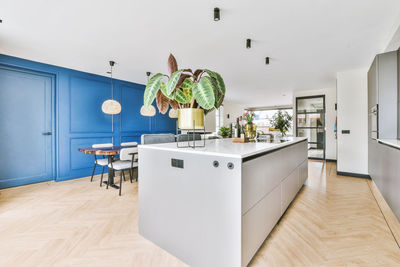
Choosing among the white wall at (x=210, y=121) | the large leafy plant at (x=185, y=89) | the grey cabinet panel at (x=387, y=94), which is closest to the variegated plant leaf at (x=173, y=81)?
the large leafy plant at (x=185, y=89)

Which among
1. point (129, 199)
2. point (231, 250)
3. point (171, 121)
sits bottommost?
point (129, 199)

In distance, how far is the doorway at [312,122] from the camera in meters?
6.26

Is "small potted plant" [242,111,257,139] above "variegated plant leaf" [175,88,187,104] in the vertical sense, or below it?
below

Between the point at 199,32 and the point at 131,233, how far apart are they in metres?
2.53

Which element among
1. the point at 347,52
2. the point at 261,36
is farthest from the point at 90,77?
the point at 347,52

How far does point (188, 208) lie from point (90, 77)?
167 inches

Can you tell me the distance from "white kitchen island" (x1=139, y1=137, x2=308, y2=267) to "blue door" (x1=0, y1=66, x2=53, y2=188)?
3.35 metres

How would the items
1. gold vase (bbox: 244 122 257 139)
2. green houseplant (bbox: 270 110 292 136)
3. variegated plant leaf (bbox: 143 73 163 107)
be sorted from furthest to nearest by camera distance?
green houseplant (bbox: 270 110 292 136) < gold vase (bbox: 244 122 257 139) < variegated plant leaf (bbox: 143 73 163 107)

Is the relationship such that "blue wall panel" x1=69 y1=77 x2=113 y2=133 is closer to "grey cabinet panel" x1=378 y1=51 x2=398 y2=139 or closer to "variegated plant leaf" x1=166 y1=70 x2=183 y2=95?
"variegated plant leaf" x1=166 y1=70 x2=183 y2=95

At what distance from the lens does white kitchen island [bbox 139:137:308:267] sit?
1.20 m

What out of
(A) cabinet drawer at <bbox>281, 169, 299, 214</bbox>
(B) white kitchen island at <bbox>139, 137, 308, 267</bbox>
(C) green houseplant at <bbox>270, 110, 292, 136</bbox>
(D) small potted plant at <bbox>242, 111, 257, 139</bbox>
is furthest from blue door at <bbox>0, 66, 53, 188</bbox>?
(C) green houseplant at <bbox>270, 110, 292, 136</bbox>

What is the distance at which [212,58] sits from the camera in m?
3.45

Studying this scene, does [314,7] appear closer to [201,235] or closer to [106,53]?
[201,235]

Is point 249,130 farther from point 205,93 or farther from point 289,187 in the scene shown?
point 205,93
